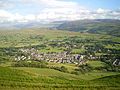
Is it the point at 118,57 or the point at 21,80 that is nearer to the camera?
the point at 21,80

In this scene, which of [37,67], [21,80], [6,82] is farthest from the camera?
[37,67]

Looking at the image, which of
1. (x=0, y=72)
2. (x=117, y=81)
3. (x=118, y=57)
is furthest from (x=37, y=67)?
(x=118, y=57)

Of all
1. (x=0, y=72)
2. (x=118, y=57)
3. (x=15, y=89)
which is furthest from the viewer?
(x=118, y=57)

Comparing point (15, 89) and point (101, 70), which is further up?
point (15, 89)

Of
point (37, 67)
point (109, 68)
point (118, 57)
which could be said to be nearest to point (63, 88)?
point (37, 67)

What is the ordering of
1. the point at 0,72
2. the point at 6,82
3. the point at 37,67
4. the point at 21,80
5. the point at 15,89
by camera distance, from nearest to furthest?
the point at 15,89, the point at 6,82, the point at 21,80, the point at 0,72, the point at 37,67

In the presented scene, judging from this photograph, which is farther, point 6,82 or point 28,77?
point 28,77

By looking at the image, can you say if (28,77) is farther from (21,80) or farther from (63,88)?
(63,88)

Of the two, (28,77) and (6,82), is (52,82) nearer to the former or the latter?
(28,77)

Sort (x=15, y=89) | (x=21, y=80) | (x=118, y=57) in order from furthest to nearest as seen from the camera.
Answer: (x=118, y=57) → (x=21, y=80) → (x=15, y=89)
